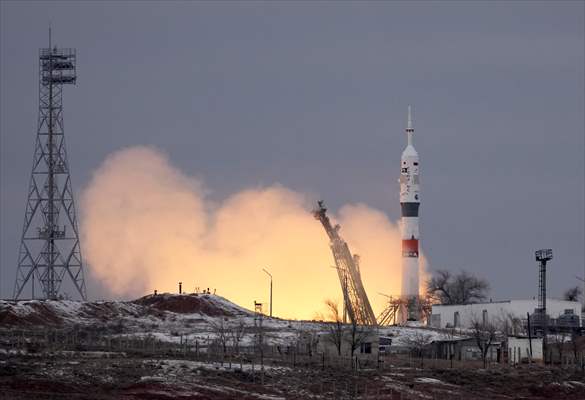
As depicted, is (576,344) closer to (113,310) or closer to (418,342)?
(418,342)

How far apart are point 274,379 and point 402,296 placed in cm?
7561

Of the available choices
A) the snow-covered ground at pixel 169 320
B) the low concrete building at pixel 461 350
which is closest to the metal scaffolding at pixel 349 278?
the snow-covered ground at pixel 169 320

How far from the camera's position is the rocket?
173000 mm

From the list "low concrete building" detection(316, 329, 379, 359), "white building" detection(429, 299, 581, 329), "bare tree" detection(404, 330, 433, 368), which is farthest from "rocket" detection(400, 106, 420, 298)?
"low concrete building" detection(316, 329, 379, 359)

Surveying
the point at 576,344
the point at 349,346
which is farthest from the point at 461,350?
the point at 349,346

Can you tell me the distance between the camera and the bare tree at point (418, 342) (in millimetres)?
138875

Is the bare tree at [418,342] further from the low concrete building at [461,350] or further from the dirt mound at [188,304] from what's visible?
the dirt mound at [188,304]

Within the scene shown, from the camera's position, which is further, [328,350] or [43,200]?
[43,200]

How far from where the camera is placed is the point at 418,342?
146 metres

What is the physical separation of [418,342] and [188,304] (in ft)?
86.0

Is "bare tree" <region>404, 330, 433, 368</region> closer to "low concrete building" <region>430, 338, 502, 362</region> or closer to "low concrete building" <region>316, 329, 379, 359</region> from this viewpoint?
"low concrete building" <region>430, 338, 502, 362</region>

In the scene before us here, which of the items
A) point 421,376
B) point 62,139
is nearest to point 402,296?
point 62,139

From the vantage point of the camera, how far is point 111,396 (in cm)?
8906

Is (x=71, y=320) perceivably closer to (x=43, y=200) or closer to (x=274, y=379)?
(x=43, y=200)
